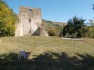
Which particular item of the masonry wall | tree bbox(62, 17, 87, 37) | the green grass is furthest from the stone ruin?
the green grass

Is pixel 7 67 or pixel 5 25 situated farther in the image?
pixel 5 25

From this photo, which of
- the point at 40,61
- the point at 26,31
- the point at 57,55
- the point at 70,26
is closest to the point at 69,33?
the point at 70,26

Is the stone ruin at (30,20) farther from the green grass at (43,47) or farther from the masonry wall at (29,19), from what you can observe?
the green grass at (43,47)

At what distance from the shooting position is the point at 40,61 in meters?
13.8

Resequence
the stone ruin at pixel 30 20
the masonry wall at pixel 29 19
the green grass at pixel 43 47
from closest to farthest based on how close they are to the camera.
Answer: the green grass at pixel 43 47
the stone ruin at pixel 30 20
the masonry wall at pixel 29 19

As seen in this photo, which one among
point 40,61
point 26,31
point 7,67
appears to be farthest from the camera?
point 26,31

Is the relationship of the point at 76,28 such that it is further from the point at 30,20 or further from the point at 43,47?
the point at 43,47

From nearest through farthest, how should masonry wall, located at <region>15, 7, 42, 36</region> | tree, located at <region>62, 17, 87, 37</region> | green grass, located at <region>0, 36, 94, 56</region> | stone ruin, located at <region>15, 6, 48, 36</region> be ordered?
green grass, located at <region>0, 36, 94, 56</region> < tree, located at <region>62, 17, 87, 37</region> < stone ruin, located at <region>15, 6, 48, 36</region> < masonry wall, located at <region>15, 7, 42, 36</region>

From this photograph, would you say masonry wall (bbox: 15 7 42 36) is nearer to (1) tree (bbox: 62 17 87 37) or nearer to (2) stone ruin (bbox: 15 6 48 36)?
(2) stone ruin (bbox: 15 6 48 36)

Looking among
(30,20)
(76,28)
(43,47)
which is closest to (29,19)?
(30,20)

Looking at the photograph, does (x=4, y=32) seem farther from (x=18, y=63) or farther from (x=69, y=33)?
(x=18, y=63)

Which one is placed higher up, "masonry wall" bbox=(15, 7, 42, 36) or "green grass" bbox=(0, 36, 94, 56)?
"masonry wall" bbox=(15, 7, 42, 36)

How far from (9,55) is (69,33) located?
23643mm

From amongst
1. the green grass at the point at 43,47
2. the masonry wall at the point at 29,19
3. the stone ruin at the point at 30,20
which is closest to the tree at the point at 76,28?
the stone ruin at the point at 30,20
